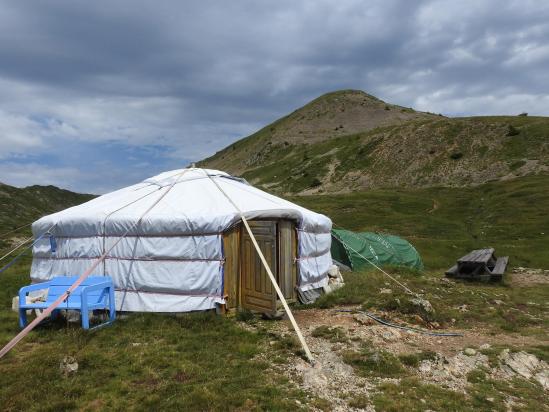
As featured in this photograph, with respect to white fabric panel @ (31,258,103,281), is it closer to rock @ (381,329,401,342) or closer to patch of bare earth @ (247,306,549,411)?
patch of bare earth @ (247,306,549,411)

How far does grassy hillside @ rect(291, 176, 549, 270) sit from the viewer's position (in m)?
21.4

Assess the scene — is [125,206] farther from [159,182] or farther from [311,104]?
[311,104]

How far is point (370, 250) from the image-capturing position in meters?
16.8

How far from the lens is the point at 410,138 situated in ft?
179

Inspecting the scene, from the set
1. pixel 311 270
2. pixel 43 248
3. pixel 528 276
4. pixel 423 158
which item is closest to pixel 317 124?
pixel 423 158

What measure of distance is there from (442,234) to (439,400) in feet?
71.7

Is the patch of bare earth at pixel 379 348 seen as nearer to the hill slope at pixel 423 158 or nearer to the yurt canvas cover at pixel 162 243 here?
the yurt canvas cover at pixel 162 243

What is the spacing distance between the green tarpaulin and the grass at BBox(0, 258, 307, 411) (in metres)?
8.17

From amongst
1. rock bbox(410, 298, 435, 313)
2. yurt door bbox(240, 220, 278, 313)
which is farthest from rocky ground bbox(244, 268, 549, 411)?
yurt door bbox(240, 220, 278, 313)

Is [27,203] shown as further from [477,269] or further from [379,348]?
[379,348]

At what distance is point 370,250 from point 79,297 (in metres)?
11.1

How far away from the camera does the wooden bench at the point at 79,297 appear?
8133 millimetres

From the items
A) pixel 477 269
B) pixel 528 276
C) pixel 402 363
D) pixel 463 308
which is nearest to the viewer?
pixel 402 363

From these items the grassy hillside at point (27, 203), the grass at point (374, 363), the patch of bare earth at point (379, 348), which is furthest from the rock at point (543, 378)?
the grassy hillside at point (27, 203)
